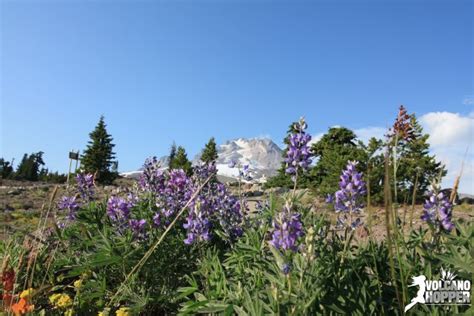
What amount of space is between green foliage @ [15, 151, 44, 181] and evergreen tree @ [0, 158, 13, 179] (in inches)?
33.6

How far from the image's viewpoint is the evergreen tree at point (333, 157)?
50.9 ft

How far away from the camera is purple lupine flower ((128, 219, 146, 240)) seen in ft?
11.5

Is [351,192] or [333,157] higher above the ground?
[333,157]

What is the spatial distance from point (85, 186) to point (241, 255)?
2.33m

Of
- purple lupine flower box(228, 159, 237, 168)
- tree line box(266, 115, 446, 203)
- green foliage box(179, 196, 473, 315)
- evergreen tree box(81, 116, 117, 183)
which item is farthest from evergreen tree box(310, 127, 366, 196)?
evergreen tree box(81, 116, 117, 183)

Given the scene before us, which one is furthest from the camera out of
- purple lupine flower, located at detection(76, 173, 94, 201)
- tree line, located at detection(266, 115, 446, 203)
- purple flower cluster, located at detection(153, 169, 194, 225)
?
tree line, located at detection(266, 115, 446, 203)

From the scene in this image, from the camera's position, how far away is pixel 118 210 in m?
3.69

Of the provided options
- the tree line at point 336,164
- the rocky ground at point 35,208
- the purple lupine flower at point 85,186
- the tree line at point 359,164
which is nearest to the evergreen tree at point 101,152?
the tree line at point 336,164

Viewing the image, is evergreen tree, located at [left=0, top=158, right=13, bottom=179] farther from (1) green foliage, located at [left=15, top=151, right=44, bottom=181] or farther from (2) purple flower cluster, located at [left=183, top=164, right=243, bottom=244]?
(2) purple flower cluster, located at [left=183, top=164, right=243, bottom=244]

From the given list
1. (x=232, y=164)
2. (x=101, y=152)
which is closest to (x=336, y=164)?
(x=232, y=164)

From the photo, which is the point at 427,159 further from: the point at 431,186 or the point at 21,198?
the point at 21,198

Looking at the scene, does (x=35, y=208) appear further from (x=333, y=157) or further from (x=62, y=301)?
(x=62, y=301)

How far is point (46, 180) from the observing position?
44.6 m

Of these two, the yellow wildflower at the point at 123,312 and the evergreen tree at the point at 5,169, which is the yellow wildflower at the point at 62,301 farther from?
the evergreen tree at the point at 5,169
